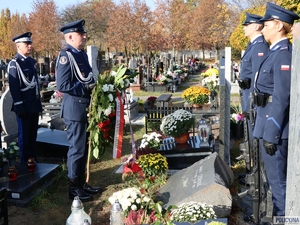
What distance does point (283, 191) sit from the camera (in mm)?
3738

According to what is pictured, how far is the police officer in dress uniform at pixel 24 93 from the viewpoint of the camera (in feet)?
18.8

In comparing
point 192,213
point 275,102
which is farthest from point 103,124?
point 275,102

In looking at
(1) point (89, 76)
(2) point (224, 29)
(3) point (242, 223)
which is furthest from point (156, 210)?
(2) point (224, 29)

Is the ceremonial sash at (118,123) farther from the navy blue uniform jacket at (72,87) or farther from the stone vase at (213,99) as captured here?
the stone vase at (213,99)

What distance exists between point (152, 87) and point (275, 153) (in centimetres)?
1329

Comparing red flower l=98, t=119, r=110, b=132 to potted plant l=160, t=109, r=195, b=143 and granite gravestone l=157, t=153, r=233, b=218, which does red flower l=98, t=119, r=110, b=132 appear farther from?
potted plant l=160, t=109, r=195, b=143

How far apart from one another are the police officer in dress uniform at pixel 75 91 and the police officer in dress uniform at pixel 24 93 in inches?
Result: 46.9

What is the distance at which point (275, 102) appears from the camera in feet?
11.8

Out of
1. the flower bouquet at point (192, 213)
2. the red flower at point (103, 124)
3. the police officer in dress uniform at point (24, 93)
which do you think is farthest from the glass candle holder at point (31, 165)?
the flower bouquet at point (192, 213)

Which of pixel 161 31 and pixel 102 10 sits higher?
pixel 102 10

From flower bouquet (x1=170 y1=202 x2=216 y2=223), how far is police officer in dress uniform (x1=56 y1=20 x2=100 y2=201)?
178cm

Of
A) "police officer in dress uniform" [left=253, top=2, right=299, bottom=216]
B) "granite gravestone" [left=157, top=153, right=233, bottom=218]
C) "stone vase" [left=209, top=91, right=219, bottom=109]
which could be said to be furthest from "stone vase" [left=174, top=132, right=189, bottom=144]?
"stone vase" [left=209, top=91, right=219, bottom=109]

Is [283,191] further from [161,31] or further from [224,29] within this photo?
[224,29]

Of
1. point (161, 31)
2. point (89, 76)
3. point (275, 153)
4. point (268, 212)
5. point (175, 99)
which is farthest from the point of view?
point (161, 31)
